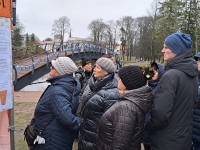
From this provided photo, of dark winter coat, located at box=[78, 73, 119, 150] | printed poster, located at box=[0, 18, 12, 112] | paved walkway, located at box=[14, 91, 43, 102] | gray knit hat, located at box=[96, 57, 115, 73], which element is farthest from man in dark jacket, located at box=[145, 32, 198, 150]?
paved walkway, located at box=[14, 91, 43, 102]

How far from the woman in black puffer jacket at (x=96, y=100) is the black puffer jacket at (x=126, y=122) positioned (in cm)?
65

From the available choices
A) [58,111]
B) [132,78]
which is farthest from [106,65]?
[132,78]

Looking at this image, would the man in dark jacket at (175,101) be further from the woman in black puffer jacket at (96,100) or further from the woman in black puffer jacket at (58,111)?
the woman in black puffer jacket at (58,111)

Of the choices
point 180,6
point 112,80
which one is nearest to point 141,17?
point 180,6

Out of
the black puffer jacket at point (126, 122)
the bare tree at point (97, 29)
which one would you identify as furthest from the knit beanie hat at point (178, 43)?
the bare tree at point (97, 29)

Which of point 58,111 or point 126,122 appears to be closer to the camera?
point 126,122

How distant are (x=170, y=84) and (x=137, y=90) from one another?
1.16ft

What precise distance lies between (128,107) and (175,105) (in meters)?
0.57

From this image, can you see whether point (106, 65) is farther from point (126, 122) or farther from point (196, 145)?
point (196, 145)

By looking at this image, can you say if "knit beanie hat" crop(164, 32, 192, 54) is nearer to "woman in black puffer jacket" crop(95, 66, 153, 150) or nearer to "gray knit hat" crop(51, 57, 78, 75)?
"woman in black puffer jacket" crop(95, 66, 153, 150)

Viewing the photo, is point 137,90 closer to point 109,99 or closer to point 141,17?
point 109,99

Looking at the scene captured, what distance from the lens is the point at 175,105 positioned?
2494mm

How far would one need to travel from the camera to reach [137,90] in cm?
230

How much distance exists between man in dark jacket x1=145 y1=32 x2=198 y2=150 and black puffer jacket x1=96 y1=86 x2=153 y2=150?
6.6 inches
